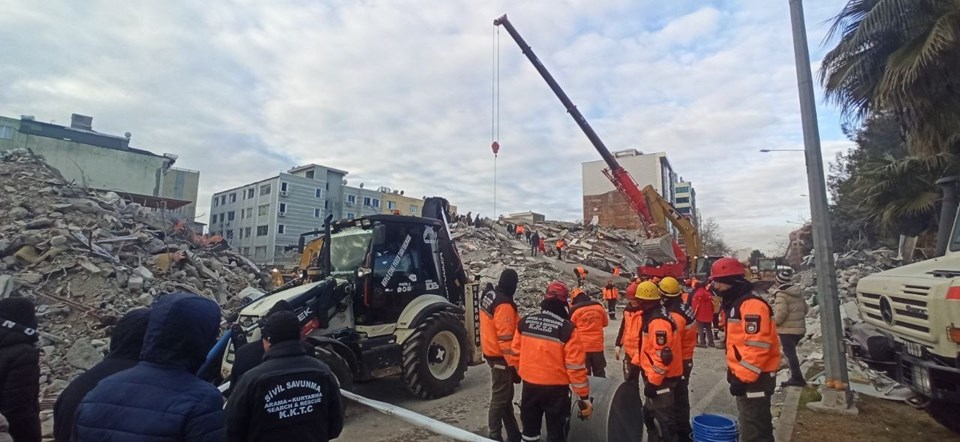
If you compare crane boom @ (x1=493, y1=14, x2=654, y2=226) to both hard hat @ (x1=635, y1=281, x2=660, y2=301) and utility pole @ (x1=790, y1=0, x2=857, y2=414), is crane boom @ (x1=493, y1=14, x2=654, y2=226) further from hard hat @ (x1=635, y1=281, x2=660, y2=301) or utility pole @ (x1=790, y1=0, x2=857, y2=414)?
hard hat @ (x1=635, y1=281, x2=660, y2=301)

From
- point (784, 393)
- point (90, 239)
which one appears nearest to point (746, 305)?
point (784, 393)

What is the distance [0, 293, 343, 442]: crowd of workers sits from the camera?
5.80ft

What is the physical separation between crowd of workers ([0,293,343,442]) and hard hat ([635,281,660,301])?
3.03 metres

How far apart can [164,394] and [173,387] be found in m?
0.04

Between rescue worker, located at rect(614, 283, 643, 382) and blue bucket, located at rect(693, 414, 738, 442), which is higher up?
rescue worker, located at rect(614, 283, 643, 382)

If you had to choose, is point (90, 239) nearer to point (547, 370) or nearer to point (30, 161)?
point (30, 161)

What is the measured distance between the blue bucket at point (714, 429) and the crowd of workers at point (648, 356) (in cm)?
22

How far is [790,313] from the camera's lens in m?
7.36

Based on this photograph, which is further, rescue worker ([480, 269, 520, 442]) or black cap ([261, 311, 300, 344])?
rescue worker ([480, 269, 520, 442])

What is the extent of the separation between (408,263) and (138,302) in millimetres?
7449

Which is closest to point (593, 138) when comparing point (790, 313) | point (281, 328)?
point (790, 313)

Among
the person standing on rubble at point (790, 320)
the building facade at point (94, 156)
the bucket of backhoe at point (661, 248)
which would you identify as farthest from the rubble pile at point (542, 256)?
the building facade at point (94, 156)

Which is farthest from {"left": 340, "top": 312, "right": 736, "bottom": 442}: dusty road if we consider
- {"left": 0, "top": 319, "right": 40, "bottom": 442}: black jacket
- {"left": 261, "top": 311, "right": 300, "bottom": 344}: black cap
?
{"left": 261, "top": 311, "right": 300, "bottom": 344}: black cap

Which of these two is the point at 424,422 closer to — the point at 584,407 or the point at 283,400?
the point at 584,407
